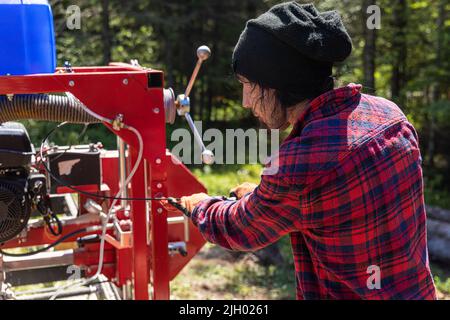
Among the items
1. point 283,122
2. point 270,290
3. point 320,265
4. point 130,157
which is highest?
point 283,122

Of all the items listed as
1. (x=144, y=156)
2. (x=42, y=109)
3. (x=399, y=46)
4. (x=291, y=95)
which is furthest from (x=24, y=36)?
(x=399, y=46)

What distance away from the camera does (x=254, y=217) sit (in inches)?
70.8

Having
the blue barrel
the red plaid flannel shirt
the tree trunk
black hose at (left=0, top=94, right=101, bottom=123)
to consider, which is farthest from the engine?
the tree trunk

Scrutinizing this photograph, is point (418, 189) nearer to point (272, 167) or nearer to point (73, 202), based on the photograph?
point (272, 167)

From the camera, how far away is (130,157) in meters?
2.82

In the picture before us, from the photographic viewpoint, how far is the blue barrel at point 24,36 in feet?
7.29

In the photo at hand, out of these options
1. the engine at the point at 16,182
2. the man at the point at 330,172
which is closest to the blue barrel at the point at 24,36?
the engine at the point at 16,182

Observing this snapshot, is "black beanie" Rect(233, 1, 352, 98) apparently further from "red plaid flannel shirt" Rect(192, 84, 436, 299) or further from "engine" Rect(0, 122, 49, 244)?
"engine" Rect(0, 122, 49, 244)

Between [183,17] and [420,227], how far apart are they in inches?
401

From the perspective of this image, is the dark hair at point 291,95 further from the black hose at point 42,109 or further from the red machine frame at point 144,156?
the black hose at point 42,109

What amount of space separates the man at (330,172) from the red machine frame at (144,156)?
0.74m

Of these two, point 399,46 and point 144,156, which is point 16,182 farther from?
point 399,46

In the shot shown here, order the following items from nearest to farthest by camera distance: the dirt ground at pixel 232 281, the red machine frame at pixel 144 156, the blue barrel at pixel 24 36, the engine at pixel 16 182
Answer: the blue barrel at pixel 24 36
the red machine frame at pixel 144 156
the engine at pixel 16 182
the dirt ground at pixel 232 281
